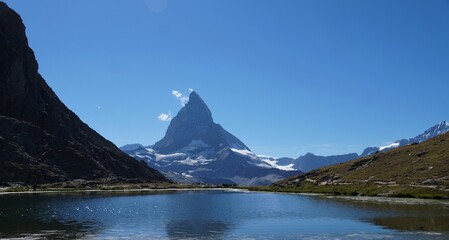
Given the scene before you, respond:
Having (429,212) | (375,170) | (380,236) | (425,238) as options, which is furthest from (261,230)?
(375,170)

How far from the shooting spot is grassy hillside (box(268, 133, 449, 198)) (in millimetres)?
123650

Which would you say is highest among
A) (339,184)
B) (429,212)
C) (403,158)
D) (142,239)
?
(403,158)

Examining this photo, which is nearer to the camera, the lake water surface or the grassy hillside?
the lake water surface

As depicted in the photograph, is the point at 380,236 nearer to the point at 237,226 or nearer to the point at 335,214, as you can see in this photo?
the point at 237,226

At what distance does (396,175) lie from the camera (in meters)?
149

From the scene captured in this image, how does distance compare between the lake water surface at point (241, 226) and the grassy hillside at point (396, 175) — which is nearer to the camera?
the lake water surface at point (241, 226)

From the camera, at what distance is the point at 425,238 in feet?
150

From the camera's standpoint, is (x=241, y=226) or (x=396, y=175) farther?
(x=396, y=175)

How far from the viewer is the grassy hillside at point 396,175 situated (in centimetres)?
12365

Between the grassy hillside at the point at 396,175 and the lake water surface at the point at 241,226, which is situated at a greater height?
the grassy hillside at the point at 396,175

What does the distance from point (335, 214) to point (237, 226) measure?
22.6m

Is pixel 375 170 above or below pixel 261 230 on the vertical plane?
above

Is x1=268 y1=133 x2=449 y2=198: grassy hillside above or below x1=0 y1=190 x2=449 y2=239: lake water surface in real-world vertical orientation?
above

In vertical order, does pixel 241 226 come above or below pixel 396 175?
below
